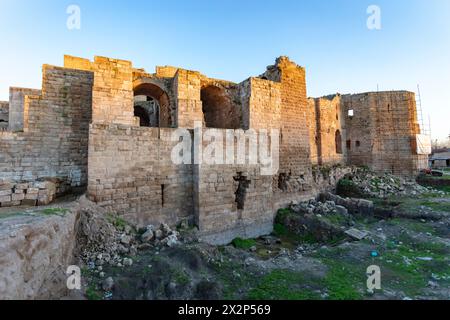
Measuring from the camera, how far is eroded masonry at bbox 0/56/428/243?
6875 millimetres

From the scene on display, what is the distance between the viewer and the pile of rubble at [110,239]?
4.93 metres

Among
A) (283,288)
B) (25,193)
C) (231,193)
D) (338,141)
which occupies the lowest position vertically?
(283,288)

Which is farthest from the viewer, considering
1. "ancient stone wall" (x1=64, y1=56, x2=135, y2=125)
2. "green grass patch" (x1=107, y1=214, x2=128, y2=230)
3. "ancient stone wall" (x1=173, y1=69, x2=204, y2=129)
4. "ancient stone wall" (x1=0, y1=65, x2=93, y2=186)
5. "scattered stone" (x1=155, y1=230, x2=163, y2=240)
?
"ancient stone wall" (x1=173, y1=69, x2=204, y2=129)

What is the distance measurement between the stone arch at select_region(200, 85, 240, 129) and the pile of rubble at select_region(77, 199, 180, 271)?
6383 millimetres

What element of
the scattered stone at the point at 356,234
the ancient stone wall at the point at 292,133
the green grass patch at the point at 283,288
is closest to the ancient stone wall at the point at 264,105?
the ancient stone wall at the point at 292,133

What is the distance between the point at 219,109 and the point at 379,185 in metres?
10.3

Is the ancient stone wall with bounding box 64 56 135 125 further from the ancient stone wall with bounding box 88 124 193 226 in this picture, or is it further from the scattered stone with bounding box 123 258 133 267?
the scattered stone with bounding box 123 258 133 267

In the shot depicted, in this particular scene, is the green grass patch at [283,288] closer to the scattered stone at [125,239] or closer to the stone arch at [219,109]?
the scattered stone at [125,239]

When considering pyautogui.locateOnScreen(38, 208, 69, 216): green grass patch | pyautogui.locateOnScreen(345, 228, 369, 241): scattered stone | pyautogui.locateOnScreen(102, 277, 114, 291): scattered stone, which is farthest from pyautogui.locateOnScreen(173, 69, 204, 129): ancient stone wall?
pyautogui.locateOnScreen(345, 228, 369, 241): scattered stone

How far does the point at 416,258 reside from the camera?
19.0ft

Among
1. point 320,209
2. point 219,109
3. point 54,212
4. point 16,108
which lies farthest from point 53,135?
point 320,209

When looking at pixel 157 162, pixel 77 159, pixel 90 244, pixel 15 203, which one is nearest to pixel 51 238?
pixel 90 244

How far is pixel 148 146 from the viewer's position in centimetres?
739

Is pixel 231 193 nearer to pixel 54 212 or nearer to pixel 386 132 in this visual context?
pixel 54 212
